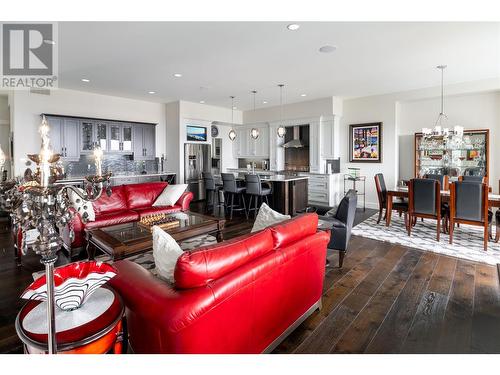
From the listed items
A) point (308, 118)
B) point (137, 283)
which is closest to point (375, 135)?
point (308, 118)

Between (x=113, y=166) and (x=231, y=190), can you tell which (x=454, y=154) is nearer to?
(x=231, y=190)

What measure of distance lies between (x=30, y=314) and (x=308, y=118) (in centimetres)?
763

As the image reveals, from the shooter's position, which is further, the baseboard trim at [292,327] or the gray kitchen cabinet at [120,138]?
the gray kitchen cabinet at [120,138]

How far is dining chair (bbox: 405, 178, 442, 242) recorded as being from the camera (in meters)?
4.59

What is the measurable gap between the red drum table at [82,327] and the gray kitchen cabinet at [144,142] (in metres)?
6.61

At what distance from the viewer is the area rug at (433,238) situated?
4.01 metres

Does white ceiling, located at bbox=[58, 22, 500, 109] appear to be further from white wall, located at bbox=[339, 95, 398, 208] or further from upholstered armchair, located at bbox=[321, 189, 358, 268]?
upholstered armchair, located at bbox=[321, 189, 358, 268]

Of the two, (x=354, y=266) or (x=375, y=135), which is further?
(x=375, y=135)

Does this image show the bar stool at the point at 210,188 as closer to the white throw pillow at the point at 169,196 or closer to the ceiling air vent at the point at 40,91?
the white throw pillow at the point at 169,196

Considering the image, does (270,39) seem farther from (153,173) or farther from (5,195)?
(153,173)

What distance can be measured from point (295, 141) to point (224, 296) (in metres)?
7.52

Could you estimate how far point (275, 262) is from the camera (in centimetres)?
187

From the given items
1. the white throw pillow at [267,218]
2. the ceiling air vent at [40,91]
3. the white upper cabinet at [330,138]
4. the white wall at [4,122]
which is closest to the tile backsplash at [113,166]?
the ceiling air vent at [40,91]

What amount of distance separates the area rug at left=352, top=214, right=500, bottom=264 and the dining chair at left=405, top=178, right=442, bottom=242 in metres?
0.22
